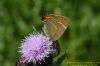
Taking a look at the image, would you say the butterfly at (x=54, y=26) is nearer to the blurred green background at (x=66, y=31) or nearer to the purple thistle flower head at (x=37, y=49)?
the purple thistle flower head at (x=37, y=49)

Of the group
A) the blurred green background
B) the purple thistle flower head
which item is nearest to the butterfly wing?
the purple thistle flower head

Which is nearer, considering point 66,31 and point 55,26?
point 55,26

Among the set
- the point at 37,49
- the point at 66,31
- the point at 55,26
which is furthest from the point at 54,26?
the point at 66,31

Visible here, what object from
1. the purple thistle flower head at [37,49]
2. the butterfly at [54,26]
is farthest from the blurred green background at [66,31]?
the butterfly at [54,26]

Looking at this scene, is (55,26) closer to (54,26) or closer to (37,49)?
(54,26)

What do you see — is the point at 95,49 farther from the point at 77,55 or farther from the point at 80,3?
the point at 80,3

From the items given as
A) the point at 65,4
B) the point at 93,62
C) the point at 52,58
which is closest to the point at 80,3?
the point at 65,4
